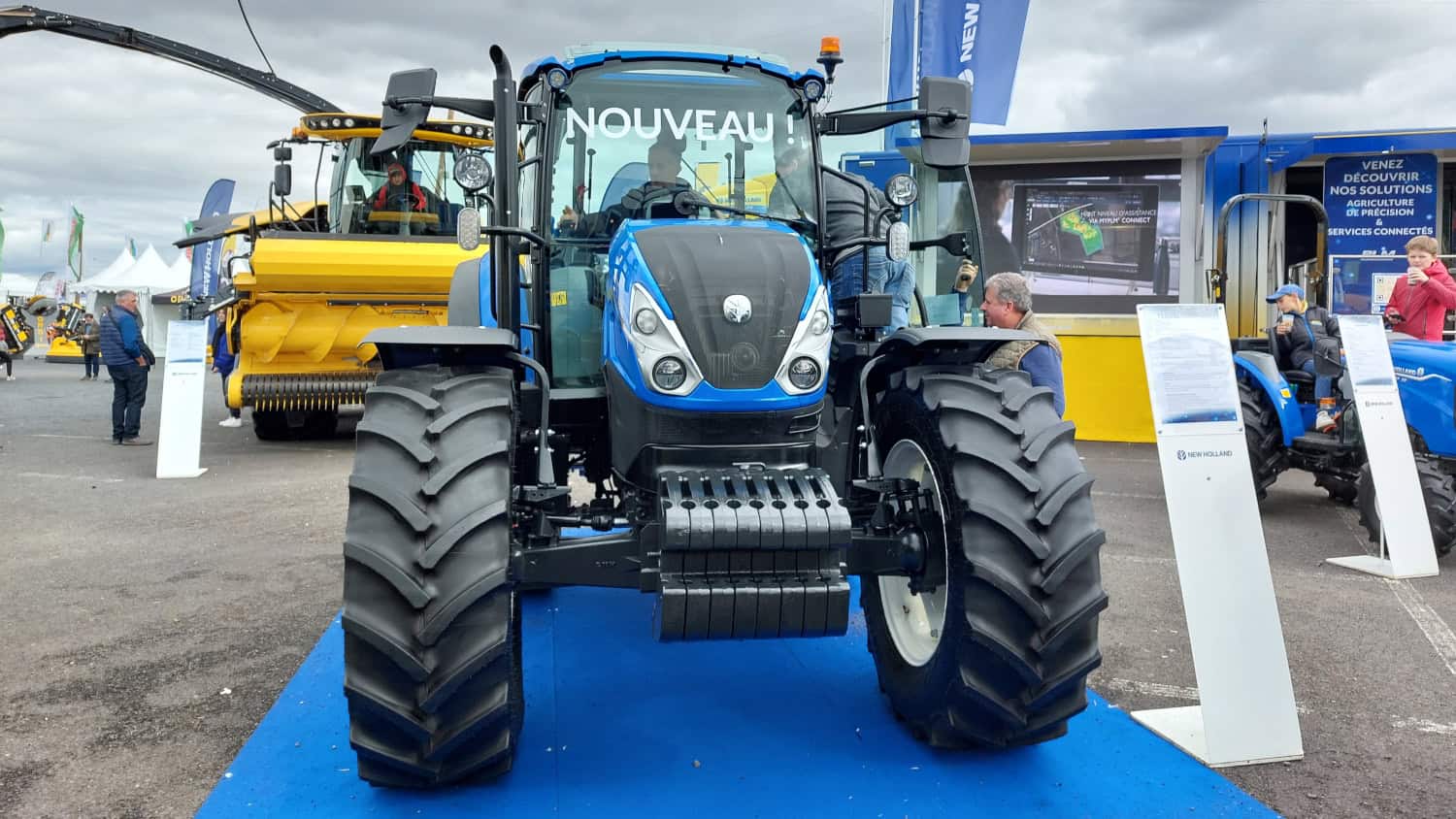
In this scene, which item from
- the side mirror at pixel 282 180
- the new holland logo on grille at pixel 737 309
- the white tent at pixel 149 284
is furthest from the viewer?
the white tent at pixel 149 284

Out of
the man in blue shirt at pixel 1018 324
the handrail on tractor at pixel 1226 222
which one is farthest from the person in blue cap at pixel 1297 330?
the man in blue shirt at pixel 1018 324

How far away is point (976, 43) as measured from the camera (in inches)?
456

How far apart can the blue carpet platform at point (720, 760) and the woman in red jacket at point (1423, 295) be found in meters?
5.23

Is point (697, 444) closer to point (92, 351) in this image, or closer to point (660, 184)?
point (660, 184)

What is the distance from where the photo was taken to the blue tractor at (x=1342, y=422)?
667 cm

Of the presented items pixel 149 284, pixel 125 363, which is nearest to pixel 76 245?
pixel 149 284

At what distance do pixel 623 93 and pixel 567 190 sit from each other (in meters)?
0.42

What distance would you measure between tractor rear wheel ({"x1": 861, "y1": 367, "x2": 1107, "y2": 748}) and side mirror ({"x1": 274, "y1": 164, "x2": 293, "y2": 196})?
8798mm

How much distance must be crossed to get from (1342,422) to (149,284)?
1421 inches

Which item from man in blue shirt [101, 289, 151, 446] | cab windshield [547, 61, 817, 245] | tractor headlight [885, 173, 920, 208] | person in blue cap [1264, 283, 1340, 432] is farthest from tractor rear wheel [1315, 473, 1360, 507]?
man in blue shirt [101, 289, 151, 446]

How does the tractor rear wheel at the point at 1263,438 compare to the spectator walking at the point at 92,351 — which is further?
the spectator walking at the point at 92,351

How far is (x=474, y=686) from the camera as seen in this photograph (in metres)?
3.00

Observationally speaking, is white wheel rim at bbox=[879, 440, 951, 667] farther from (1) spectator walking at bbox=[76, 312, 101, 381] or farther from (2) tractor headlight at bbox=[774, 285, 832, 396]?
(1) spectator walking at bbox=[76, 312, 101, 381]

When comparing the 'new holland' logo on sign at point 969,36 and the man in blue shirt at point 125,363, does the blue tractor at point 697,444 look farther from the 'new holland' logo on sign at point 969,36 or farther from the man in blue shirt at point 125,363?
the man in blue shirt at point 125,363
